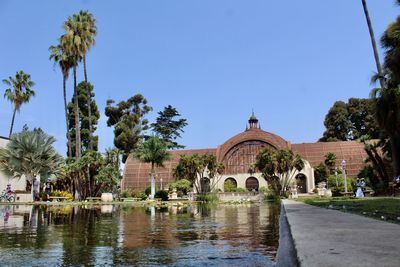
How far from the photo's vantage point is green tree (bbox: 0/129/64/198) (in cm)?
3738

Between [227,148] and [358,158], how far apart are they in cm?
1942

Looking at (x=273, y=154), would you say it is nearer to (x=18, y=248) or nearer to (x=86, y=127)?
(x=86, y=127)

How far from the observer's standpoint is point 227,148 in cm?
6016

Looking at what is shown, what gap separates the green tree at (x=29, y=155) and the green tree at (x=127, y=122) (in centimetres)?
2962

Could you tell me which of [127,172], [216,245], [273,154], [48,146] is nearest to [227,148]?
[273,154]

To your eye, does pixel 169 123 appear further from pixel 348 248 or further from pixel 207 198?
pixel 348 248

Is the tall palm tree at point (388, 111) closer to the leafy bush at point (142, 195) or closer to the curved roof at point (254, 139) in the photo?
the leafy bush at point (142, 195)

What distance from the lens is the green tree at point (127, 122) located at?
228 feet

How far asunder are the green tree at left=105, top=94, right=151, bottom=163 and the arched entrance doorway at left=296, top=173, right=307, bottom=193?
92.1 feet

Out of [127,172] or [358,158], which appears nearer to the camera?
[358,158]

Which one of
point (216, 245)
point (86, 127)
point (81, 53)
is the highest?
point (81, 53)

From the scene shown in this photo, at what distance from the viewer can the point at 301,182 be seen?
5853 cm

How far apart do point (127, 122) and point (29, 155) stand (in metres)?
34.8

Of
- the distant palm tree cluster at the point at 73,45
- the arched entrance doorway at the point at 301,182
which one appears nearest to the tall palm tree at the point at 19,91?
the distant palm tree cluster at the point at 73,45
